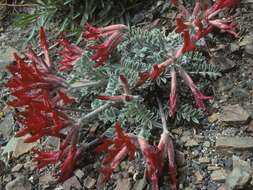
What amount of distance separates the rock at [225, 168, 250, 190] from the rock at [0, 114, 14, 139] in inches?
49.7

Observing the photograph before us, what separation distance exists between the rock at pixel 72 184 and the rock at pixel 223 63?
0.89 m

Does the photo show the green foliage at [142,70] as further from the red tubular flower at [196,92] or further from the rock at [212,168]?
the rock at [212,168]

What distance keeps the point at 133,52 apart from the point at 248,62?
1.89 ft

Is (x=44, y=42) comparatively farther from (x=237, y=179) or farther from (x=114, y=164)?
(x=237, y=179)

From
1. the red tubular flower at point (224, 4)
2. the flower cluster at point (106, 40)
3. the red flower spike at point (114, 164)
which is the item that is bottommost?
the red flower spike at point (114, 164)

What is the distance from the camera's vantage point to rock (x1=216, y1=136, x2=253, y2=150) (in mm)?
2664

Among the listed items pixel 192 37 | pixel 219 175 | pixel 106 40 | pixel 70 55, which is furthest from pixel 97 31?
pixel 219 175

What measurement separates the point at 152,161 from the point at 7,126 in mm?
1083

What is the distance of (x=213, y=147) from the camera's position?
2730 millimetres

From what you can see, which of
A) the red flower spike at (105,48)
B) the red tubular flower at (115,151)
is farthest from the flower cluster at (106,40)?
the red tubular flower at (115,151)

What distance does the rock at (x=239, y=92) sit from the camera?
287 centimetres

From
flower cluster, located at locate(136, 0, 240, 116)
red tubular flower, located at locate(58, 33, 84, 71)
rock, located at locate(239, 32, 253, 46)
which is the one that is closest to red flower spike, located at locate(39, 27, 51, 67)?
red tubular flower, located at locate(58, 33, 84, 71)

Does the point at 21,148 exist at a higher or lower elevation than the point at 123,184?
higher

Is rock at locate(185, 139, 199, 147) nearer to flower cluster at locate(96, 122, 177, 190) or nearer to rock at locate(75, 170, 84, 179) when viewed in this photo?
flower cluster at locate(96, 122, 177, 190)
